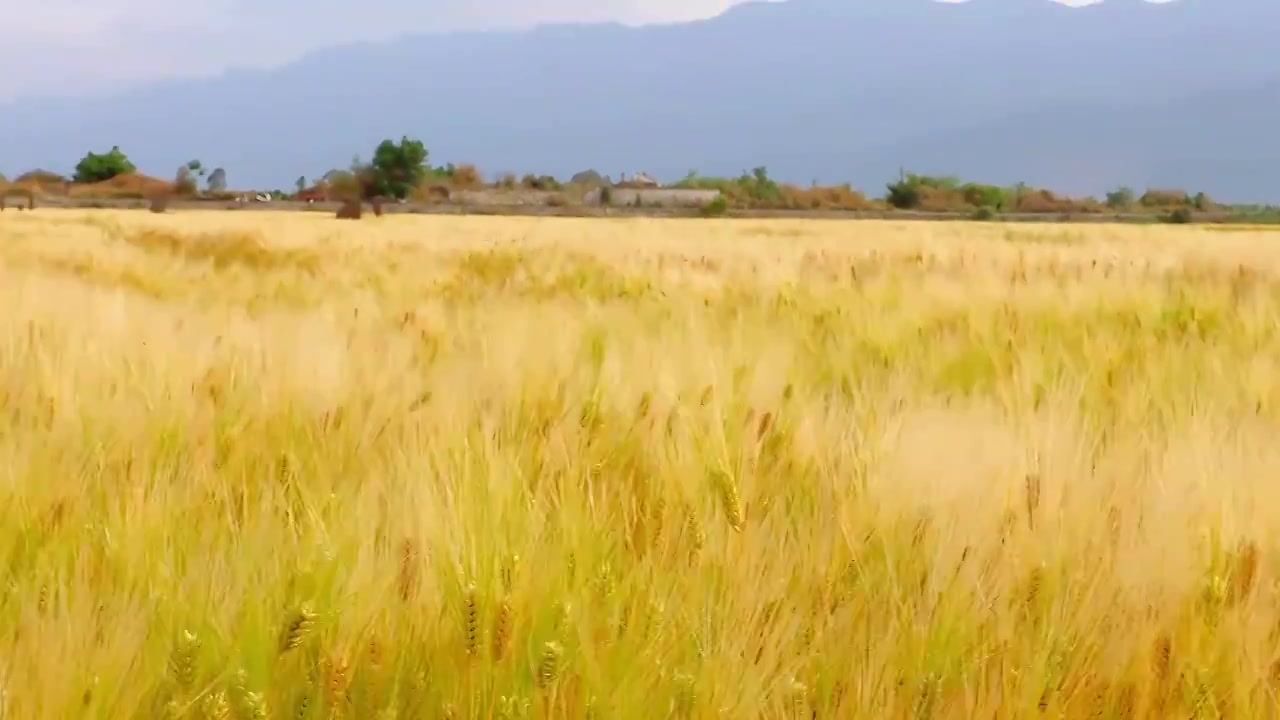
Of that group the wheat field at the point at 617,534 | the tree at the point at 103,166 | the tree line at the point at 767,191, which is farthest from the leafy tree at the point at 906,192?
the wheat field at the point at 617,534

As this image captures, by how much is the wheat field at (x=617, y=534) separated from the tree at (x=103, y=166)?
6324 centimetres

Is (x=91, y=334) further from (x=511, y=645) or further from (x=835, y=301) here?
(x=835, y=301)

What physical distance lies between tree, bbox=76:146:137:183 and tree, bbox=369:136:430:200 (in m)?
15.7

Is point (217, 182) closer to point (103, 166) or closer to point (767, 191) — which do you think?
point (103, 166)

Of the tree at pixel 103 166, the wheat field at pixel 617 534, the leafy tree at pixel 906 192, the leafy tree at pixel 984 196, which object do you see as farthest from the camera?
the tree at pixel 103 166

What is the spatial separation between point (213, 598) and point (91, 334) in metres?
1.84

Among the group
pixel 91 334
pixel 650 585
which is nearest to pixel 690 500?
pixel 650 585

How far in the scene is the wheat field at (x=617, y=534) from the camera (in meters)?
1.00

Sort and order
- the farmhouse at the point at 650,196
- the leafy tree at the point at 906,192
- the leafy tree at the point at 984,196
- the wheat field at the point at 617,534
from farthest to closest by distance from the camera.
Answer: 1. the leafy tree at the point at 984,196
2. the leafy tree at the point at 906,192
3. the farmhouse at the point at 650,196
4. the wheat field at the point at 617,534

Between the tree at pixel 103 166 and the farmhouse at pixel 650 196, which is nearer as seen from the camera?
the farmhouse at pixel 650 196

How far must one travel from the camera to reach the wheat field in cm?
100

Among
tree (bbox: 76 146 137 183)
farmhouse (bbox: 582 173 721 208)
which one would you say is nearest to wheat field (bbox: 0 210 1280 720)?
farmhouse (bbox: 582 173 721 208)

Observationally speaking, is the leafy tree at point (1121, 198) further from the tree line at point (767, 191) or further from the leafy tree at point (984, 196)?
the leafy tree at point (984, 196)

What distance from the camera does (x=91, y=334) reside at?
8.72 feet
